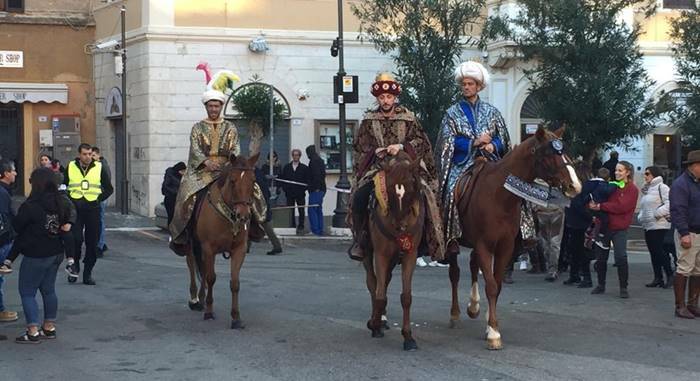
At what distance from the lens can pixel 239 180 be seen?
1029 centimetres

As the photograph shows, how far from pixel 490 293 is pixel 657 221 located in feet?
16.5

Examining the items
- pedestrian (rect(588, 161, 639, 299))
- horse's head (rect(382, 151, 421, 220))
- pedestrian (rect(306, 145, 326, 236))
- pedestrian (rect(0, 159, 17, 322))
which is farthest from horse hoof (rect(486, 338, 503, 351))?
pedestrian (rect(306, 145, 326, 236))

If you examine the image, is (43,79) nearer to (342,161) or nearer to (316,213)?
(342,161)

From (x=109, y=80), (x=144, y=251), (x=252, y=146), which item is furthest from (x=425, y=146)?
(x=109, y=80)

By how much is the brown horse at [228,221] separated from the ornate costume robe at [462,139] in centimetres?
192

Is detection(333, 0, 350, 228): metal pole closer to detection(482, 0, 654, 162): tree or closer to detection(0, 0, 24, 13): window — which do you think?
detection(482, 0, 654, 162): tree

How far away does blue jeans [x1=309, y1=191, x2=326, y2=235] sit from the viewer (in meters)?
22.3

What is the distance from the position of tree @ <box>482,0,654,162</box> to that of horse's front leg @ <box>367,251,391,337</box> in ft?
35.5

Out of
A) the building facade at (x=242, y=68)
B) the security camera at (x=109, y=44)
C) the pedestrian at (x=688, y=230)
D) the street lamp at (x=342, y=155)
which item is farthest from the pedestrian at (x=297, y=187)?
the pedestrian at (x=688, y=230)

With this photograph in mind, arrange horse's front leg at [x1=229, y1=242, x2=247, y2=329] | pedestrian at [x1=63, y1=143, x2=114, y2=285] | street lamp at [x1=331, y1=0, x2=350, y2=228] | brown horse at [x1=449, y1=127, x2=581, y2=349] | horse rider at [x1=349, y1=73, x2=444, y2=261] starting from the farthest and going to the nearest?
1. street lamp at [x1=331, y1=0, x2=350, y2=228]
2. pedestrian at [x1=63, y1=143, x2=114, y2=285]
3. horse's front leg at [x1=229, y1=242, x2=247, y2=329]
4. horse rider at [x1=349, y1=73, x2=444, y2=261]
5. brown horse at [x1=449, y1=127, x2=581, y2=349]

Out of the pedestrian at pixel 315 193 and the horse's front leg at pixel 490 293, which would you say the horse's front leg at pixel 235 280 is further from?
the pedestrian at pixel 315 193

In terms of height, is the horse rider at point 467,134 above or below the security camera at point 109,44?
below

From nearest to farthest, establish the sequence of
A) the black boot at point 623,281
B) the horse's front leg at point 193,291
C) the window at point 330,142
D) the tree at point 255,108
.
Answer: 1. the horse's front leg at point 193,291
2. the black boot at point 623,281
3. the tree at point 255,108
4. the window at point 330,142

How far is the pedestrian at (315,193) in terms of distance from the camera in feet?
73.3
